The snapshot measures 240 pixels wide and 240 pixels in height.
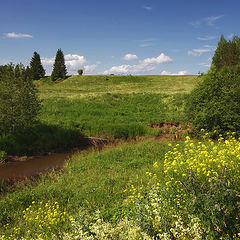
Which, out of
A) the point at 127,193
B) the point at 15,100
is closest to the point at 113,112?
the point at 15,100

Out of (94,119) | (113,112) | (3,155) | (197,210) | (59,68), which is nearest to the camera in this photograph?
(197,210)

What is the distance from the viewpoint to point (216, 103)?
46.6ft

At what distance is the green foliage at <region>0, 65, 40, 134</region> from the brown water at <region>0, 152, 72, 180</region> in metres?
2.85

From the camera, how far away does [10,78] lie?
47.4ft

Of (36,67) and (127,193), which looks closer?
(127,193)

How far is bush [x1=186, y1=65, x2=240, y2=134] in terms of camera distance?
14.0 metres

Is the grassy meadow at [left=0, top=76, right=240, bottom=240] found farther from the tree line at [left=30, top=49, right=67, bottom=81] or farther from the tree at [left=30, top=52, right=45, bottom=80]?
the tree at [left=30, top=52, right=45, bottom=80]

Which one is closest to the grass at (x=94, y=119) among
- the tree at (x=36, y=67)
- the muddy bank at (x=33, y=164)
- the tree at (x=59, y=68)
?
the muddy bank at (x=33, y=164)

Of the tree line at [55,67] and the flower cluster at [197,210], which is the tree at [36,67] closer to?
the tree line at [55,67]

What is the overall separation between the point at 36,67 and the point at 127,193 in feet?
248

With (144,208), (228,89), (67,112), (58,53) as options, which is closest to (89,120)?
(67,112)

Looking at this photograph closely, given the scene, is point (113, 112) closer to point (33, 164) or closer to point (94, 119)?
point (94, 119)

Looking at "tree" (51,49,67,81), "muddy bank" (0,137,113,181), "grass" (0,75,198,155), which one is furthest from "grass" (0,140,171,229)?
"tree" (51,49,67,81)

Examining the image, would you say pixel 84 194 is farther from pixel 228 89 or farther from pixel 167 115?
pixel 167 115
